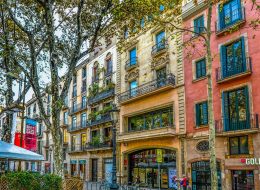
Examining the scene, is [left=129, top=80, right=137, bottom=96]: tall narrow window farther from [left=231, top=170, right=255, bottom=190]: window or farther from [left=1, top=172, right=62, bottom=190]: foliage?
[left=1, top=172, right=62, bottom=190]: foliage

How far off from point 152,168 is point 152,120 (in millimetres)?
4234

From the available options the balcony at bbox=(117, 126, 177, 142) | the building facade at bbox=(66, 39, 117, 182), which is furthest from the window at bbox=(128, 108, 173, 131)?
the building facade at bbox=(66, 39, 117, 182)

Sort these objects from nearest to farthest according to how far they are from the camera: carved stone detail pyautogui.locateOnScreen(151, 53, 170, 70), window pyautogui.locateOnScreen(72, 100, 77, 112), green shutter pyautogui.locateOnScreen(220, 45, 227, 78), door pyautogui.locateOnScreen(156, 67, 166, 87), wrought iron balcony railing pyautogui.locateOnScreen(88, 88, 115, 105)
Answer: green shutter pyautogui.locateOnScreen(220, 45, 227, 78) < door pyautogui.locateOnScreen(156, 67, 166, 87) < carved stone detail pyautogui.locateOnScreen(151, 53, 170, 70) < wrought iron balcony railing pyautogui.locateOnScreen(88, 88, 115, 105) < window pyautogui.locateOnScreen(72, 100, 77, 112)

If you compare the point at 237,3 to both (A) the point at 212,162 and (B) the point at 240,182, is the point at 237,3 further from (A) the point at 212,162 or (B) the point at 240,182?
(A) the point at 212,162

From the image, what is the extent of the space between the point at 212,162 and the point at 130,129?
20764 millimetres

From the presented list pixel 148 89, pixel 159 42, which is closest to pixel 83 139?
pixel 148 89

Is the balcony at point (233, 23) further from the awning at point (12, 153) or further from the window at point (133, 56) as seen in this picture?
the awning at point (12, 153)

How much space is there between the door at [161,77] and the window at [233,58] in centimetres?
603

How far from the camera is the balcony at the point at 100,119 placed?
35.5m

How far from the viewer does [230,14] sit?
22.1 metres

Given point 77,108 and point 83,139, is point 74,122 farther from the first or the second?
point 83,139

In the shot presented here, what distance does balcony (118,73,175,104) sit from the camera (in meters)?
26.2

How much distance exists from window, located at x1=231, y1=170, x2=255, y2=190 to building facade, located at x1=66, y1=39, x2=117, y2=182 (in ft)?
Answer: 46.6

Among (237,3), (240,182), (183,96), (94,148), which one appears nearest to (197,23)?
(237,3)
